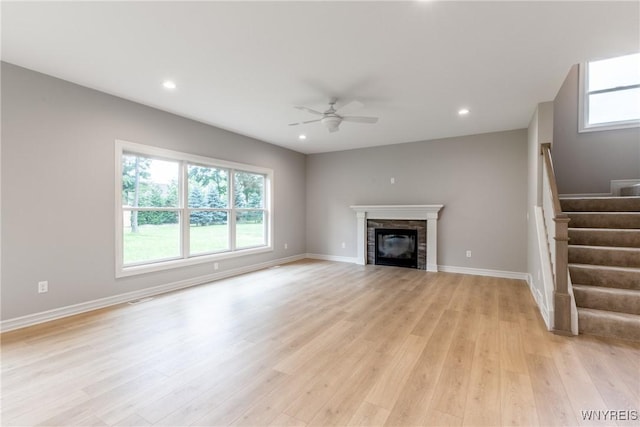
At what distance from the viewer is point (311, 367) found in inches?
87.2

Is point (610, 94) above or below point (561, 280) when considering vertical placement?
above

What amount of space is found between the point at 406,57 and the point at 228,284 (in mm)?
4052

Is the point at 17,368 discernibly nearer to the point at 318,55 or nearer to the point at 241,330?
the point at 241,330

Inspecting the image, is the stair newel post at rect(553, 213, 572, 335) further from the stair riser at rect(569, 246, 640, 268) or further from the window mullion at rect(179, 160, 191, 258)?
the window mullion at rect(179, 160, 191, 258)

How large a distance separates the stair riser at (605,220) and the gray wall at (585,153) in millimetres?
1249

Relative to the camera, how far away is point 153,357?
2.37m

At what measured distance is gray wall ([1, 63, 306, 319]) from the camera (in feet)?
9.53

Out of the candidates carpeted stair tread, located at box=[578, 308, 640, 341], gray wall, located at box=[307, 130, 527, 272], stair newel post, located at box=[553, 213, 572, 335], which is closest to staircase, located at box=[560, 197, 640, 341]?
carpeted stair tread, located at box=[578, 308, 640, 341]

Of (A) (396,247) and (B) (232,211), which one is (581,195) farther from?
(B) (232,211)

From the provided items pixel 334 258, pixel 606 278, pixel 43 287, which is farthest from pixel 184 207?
pixel 606 278

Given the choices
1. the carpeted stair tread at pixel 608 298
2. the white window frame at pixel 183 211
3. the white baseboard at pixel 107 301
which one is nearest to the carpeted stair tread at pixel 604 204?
the carpeted stair tread at pixel 608 298

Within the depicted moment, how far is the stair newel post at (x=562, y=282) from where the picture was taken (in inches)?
109

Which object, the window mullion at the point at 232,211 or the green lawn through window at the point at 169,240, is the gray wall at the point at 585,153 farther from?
the green lawn through window at the point at 169,240

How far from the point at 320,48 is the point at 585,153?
4.89 metres
